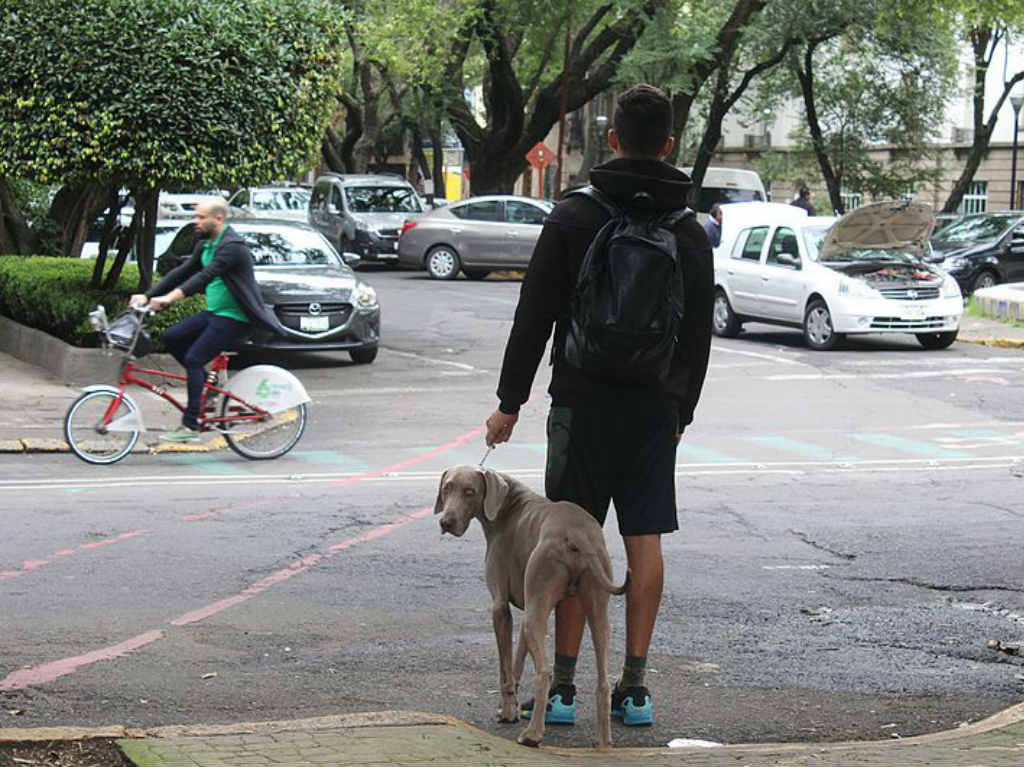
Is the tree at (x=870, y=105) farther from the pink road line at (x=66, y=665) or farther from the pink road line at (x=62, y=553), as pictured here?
the pink road line at (x=66, y=665)

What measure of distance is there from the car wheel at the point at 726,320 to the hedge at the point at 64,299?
7627 millimetres

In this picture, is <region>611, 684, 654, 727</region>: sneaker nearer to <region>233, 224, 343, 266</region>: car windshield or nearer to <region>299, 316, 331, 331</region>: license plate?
<region>299, 316, 331, 331</region>: license plate

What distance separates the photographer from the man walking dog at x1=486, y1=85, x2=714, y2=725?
510 cm

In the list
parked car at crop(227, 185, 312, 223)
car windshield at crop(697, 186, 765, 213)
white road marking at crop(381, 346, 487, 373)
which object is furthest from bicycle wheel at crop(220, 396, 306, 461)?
car windshield at crop(697, 186, 765, 213)

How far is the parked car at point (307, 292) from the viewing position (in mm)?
18578

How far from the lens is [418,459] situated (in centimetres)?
1243

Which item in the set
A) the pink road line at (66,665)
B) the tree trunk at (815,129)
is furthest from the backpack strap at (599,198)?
the tree trunk at (815,129)

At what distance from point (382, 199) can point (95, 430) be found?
79.6ft

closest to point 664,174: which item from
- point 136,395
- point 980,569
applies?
point 980,569

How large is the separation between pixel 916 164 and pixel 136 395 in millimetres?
39051

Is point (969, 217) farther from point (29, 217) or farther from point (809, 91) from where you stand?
point (29, 217)

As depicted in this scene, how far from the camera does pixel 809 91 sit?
41625 mm

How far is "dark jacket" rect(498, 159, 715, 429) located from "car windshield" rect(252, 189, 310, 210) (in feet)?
104

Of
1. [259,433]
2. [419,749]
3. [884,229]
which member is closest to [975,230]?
[884,229]
